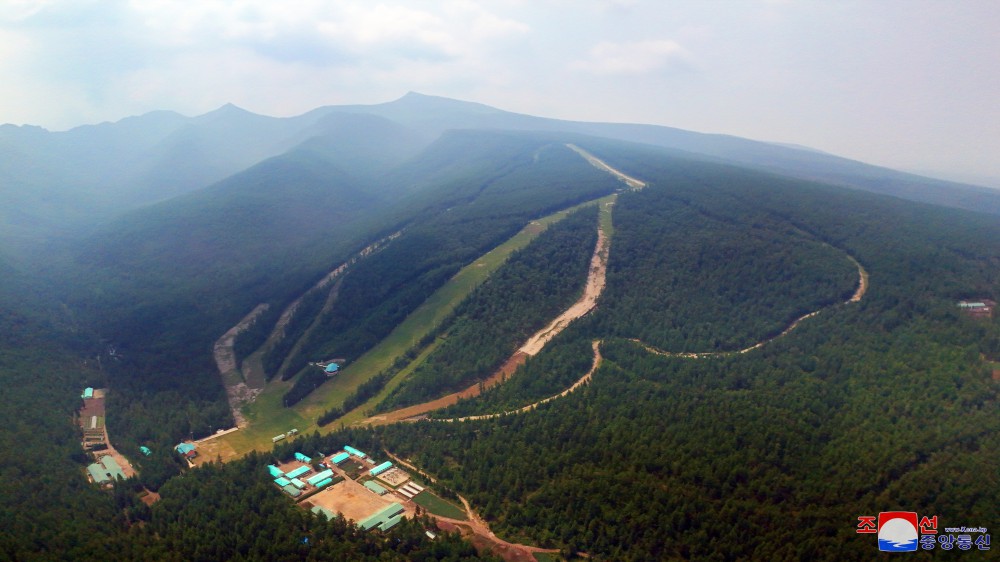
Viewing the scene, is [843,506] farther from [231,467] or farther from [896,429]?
[231,467]

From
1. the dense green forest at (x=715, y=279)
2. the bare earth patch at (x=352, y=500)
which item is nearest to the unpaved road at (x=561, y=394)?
the dense green forest at (x=715, y=279)

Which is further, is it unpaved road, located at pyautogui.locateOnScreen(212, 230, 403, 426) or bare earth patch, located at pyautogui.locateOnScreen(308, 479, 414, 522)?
unpaved road, located at pyautogui.locateOnScreen(212, 230, 403, 426)

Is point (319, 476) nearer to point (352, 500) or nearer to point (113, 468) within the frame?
point (352, 500)

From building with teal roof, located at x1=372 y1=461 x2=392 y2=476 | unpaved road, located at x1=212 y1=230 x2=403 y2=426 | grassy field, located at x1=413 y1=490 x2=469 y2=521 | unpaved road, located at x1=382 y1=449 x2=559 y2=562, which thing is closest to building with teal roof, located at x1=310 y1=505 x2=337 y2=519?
building with teal roof, located at x1=372 y1=461 x2=392 y2=476

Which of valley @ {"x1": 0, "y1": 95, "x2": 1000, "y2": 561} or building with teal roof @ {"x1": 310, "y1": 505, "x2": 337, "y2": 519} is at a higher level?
valley @ {"x1": 0, "y1": 95, "x2": 1000, "y2": 561}

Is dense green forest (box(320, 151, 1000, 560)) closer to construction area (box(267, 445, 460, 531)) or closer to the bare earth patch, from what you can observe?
construction area (box(267, 445, 460, 531))

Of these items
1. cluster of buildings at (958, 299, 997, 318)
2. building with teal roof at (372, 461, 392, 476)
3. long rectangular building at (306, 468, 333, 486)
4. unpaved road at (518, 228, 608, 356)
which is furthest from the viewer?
unpaved road at (518, 228, 608, 356)

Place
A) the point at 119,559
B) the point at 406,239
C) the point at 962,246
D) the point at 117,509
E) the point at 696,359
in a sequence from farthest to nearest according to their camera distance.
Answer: the point at 406,239 → the point at 962,246 → the point at 696,359 → the point at 117,509 → the point at 119,559

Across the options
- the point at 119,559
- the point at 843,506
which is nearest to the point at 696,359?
the point at 843,506
